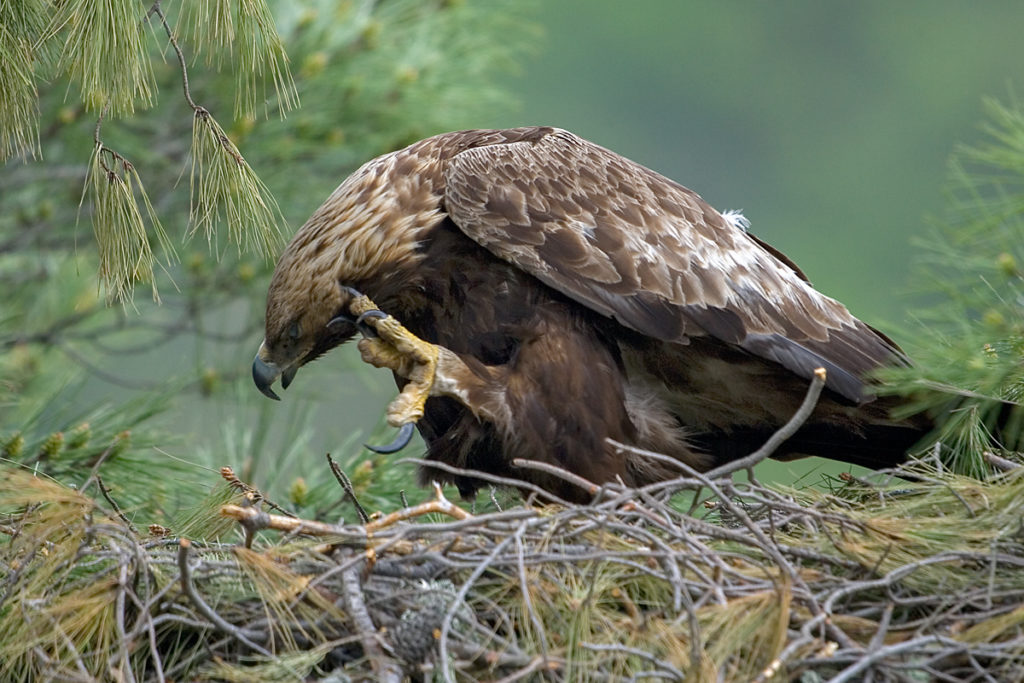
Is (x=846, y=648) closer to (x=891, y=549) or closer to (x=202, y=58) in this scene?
(x=891, y=549)

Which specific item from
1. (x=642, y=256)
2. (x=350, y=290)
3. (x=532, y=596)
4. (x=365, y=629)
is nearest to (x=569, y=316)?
(x=642, y=256)

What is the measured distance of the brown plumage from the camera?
3611 millimetres

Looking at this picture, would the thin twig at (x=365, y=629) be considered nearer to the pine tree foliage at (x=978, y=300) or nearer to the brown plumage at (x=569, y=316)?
the brown plumage at (x=569, y=316)

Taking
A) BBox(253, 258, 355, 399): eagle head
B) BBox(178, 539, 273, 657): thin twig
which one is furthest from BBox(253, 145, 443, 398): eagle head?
BBox(178, 539, 273, 657): thin twig

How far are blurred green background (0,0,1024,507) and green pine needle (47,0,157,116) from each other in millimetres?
873

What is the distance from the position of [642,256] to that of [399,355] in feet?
2.34

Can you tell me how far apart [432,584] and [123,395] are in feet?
31.4

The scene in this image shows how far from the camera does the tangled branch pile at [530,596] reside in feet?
8.23

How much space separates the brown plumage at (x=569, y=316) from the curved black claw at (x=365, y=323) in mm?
60

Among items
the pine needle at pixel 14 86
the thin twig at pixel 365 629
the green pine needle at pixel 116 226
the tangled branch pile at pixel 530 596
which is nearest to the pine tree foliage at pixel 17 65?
the pine needle at pixel 14 86

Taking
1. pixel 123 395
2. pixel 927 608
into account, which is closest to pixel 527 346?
pixel 927 608

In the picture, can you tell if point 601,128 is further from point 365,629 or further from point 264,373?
point 365,629

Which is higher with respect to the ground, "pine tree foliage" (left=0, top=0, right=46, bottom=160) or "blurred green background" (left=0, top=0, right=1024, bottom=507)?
"pine tree foliage" (left=0, top=0, right=46, bottom=160)

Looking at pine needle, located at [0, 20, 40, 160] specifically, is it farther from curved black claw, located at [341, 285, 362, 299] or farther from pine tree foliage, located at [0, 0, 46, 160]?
curved black claw, located at [341, 285, 362, 299]
